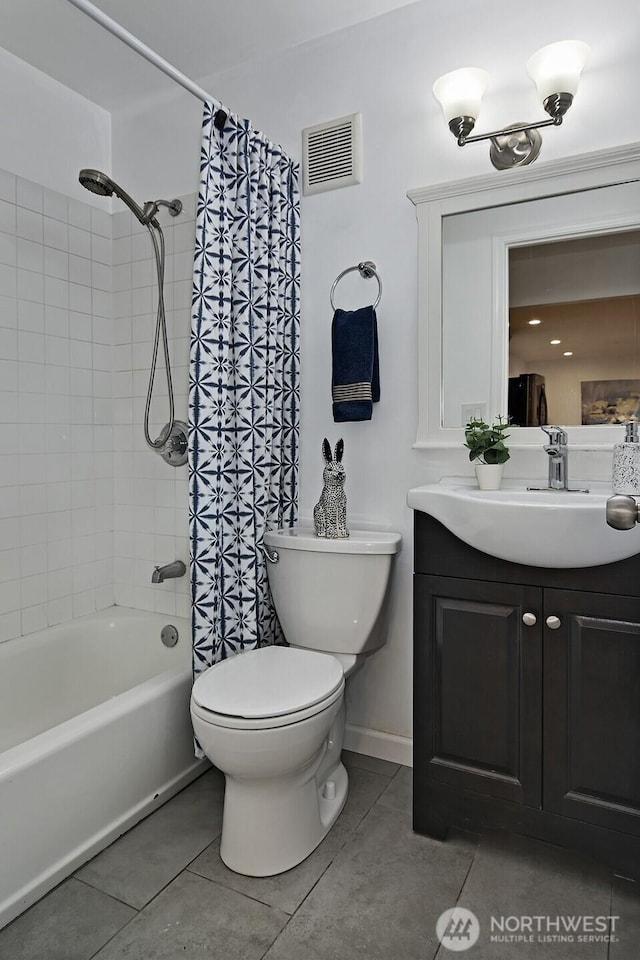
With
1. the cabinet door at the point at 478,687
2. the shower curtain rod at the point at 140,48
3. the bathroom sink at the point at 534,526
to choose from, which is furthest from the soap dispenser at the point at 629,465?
the shower curtain rod at the point at 140,48

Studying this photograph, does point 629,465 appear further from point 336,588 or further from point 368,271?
point 368,271

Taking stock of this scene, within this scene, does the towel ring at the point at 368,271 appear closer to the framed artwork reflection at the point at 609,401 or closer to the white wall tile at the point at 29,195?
the framed artwork reflection at the point at 609,401

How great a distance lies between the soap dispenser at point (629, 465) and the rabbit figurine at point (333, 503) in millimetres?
784

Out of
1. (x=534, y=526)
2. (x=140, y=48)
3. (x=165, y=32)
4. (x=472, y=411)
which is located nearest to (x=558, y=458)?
(x=472, y=411)

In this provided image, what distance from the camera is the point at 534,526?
4.50 feet

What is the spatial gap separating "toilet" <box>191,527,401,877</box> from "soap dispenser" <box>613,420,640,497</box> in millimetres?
651

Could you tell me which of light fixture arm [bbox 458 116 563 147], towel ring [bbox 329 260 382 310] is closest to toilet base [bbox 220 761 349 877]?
towel ring [bbox 329 260 382 310]

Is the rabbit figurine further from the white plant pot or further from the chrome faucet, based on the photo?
the chrome faucet

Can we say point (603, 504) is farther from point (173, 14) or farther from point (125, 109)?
point (125, 109)

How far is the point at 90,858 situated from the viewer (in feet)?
5.19

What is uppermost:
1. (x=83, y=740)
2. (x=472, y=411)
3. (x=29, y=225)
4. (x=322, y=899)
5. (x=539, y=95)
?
(x=539, y=95)

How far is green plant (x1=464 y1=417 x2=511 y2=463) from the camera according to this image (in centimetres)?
175

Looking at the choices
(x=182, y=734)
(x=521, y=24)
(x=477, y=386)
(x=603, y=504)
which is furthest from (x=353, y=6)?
(x=182, y=734)

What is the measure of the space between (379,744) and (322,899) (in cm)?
69
